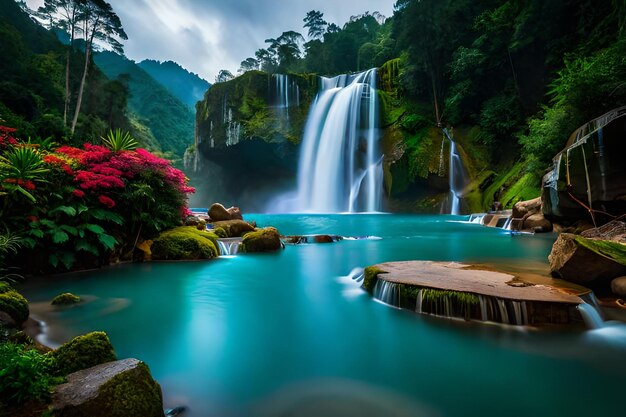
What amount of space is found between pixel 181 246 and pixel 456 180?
23.1 meters

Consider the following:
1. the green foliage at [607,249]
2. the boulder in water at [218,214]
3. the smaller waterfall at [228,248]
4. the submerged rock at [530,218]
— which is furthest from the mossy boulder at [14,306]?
the submerged rock at [530,218]

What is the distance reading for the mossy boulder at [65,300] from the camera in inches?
219

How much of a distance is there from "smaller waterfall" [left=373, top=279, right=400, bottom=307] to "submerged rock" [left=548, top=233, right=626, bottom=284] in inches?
111

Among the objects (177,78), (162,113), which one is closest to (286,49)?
(162,113)

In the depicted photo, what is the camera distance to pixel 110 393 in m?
2.26

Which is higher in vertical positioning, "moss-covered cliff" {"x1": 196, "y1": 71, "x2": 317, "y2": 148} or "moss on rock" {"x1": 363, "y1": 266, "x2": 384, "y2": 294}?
"moss-covered cliff" {"x1": 196, "y1": 71, "x2": 317, "y2": 148}

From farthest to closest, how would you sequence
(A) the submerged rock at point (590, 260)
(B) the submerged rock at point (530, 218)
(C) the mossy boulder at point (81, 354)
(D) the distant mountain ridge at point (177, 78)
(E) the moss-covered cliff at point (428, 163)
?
(D) the distant mountain ridge at point (177, 78) < (E) the moss-covered cliff at point (428, 163) < (B) the submerged rock at point (530, 218) < (A) the submerged rock at point (590, 260) < (C) the mossy boulder at point (81, 354)

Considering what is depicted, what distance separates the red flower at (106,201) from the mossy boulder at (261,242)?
160 inches

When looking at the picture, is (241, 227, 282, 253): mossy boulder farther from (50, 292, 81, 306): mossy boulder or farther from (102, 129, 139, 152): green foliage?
(50, 292, 81, 306): mossy boulder

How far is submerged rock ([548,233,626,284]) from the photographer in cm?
532

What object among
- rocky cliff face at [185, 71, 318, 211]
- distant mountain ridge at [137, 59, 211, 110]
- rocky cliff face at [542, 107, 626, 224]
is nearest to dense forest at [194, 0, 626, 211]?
rocky cliff face at [185, 71, 318, 211]

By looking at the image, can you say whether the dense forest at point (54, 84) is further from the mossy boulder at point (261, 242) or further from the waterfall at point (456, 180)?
the waterfall at point (456, 180)

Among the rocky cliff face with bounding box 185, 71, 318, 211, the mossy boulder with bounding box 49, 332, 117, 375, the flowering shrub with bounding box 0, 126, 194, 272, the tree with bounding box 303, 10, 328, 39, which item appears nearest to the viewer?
the mossy boulder with bounding box 49, 332, 117, 375

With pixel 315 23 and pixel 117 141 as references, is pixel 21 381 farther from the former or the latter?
pixel 315 23
